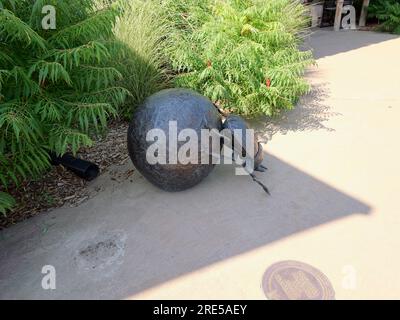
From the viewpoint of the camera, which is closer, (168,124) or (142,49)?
(168,124)

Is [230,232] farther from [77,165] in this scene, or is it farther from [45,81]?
[45,81]

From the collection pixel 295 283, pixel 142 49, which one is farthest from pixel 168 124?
pixel 142 49

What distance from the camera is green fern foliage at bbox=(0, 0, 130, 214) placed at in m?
2.29

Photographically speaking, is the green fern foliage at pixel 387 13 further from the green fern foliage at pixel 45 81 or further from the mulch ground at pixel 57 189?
the green fern foliage at pixel 45 81

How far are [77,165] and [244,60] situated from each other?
2.33 meters

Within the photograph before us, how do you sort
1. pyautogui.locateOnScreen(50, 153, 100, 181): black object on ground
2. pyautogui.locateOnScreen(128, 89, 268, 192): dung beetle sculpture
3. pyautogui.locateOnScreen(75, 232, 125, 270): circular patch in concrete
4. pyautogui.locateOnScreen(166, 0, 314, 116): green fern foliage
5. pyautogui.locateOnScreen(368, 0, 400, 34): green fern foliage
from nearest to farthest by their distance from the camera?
pyautogui.locateOnScreen(75, 232, 125, 270): circular patch in concrete, pyautogui.locateOnScreen(128, 89, 268, 192): dung beetle sculpture, pyautogui.locateOnScreen(50, 153, 100, 181): black object on ground, pyautogui.locateOnScreen(166, 0, 314, 116): green fern foliage, pyautogui.locateOnScreen(368, 0, 400, 34): green fern foliage

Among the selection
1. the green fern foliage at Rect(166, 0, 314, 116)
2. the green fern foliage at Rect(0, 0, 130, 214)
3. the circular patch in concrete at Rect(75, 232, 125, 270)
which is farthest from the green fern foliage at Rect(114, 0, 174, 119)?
the circular patch in concrete at Rect(75, 232, 125, 270)

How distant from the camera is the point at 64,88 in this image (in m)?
2.74

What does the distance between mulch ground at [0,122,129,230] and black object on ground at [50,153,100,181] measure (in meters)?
0.09

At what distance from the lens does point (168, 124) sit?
2836 millimetres

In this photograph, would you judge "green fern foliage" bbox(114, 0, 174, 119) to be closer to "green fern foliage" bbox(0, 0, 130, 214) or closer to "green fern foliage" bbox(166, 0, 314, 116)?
"green fern foliage" bbox(166, 0, 314, 116)

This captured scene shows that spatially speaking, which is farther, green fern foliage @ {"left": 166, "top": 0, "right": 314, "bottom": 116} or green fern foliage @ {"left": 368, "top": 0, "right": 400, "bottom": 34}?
green fern foliage @ {"left": 368, "top": 0, "right": 400, "bottom": 34}

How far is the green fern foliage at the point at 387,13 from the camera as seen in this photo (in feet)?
33.5
